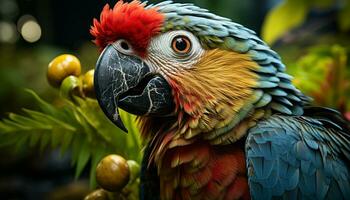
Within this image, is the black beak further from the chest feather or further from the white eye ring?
the chest feather

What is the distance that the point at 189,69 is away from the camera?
1266 mm

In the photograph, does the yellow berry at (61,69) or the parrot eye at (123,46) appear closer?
the parrot eye at (123,46)

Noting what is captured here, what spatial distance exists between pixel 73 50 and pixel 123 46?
4.22 meters

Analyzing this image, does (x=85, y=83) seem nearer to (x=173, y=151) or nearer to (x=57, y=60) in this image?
(x=57, y=60)

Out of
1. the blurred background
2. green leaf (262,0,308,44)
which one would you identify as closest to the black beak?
the blurred background

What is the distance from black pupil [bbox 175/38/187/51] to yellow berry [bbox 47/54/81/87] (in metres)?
0.32

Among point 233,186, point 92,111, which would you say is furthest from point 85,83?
point 233,186

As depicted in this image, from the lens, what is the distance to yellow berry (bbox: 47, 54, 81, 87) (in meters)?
1.37

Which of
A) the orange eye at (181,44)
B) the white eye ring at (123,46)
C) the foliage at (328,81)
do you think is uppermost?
the orange eye at (181,44)

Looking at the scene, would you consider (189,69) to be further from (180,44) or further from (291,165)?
(291,165)

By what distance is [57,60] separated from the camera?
1.39 m

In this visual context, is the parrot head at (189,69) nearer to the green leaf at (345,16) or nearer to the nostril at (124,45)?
the nostril at (124,45)

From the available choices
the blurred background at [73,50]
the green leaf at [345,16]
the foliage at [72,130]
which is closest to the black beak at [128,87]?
the foliage at [72,130]

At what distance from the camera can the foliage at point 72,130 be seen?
143 cm
